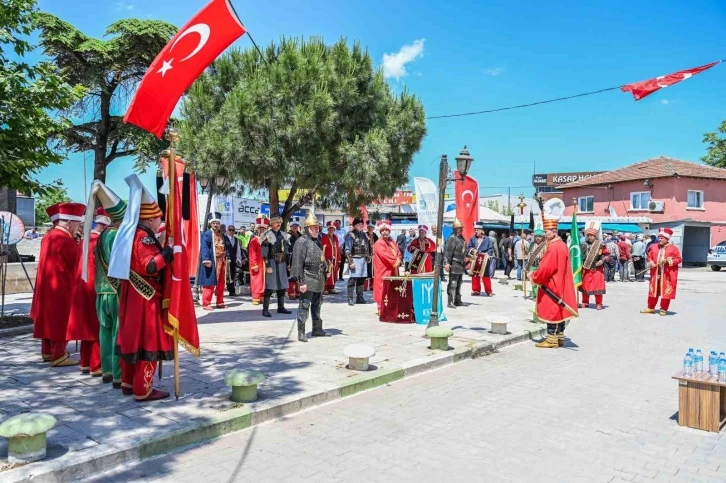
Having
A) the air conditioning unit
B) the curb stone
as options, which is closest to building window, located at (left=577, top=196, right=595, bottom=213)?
the air conditioning unit

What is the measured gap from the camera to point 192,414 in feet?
17.1

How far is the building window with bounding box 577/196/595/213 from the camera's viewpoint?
39.3 meters

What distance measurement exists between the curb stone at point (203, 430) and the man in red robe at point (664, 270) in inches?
315

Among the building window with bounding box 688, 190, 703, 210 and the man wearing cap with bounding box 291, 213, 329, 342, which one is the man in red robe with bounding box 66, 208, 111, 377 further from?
the building window with bounding box 688, 190, 703, 210

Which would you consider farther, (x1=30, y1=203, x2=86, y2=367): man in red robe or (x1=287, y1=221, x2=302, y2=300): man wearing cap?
(x1=287, y1=221, x2=302, y2=300): man wearing cap

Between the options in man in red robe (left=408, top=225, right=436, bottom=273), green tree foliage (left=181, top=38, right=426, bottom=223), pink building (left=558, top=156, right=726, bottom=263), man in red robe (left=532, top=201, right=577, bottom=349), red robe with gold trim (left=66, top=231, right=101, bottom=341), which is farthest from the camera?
pink building (left=558, top=156, right=726, bottom=263)

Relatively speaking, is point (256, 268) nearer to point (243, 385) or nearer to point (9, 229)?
point (9, 229)

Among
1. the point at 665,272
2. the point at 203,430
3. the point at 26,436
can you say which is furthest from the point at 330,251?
the point at 26,436

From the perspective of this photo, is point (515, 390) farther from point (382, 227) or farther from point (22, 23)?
point (22, 23)

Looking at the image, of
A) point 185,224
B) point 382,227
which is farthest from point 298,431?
point 382,227

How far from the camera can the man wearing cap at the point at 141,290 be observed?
5328 millimetres

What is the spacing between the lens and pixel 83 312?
6.65 metres

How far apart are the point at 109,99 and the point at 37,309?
17.3m

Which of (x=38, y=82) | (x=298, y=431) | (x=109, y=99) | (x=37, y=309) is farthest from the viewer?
(x=109, y=99)
